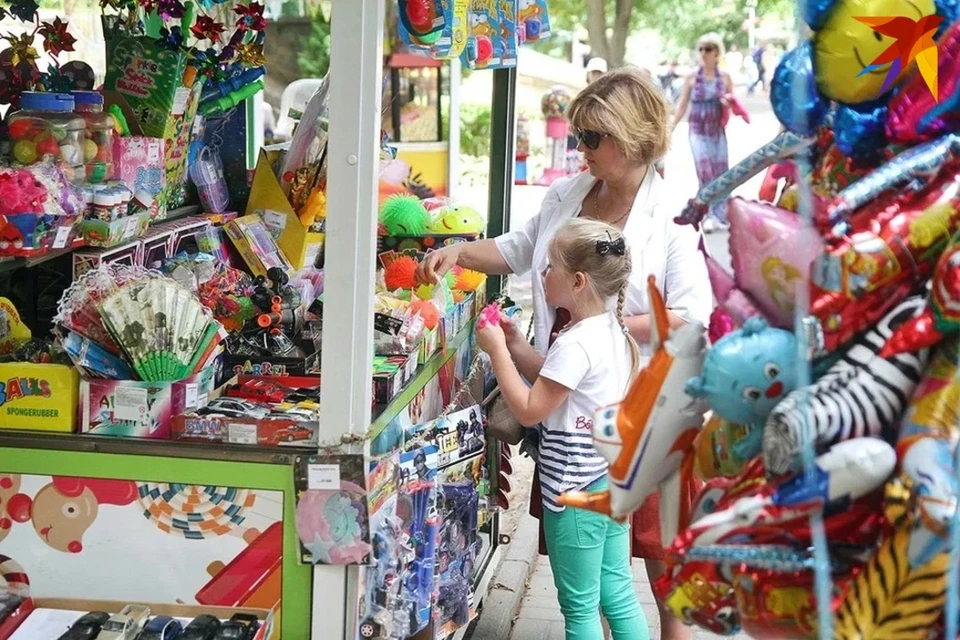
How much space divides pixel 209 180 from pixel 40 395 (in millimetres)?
1417

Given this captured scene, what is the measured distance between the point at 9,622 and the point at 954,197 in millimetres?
2220

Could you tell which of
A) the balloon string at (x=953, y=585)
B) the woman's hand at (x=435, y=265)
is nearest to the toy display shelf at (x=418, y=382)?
the woman's hand at (x=435, y=265)

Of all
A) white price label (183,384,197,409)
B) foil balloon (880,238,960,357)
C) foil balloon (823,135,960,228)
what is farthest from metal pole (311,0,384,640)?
foil balloon (880,238,960,357)

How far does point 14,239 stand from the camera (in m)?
2.66

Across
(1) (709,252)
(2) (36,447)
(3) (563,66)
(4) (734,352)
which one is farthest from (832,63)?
(3) (563,66)

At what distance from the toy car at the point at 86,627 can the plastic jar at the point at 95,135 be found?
1052mm

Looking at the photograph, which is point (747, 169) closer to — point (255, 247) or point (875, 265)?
point (875, 265)

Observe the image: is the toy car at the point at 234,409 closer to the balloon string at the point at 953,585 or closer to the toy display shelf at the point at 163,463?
the toy display shelf at the point at 163,463

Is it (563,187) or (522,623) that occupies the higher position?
(563,187)

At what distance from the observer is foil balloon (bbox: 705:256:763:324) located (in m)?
1.67

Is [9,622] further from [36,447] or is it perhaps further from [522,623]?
[522,623]

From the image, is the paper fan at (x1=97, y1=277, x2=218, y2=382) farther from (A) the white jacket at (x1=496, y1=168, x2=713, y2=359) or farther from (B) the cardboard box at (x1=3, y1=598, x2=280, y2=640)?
(A) the white jacket at (x1=496, y1=168, x2=713, y2=359)

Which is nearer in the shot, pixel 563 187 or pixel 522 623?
pixel 563 187

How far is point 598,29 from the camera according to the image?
14.9m
